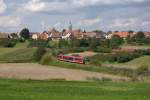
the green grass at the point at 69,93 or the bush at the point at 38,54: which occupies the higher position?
the green grass at the point at 69,93

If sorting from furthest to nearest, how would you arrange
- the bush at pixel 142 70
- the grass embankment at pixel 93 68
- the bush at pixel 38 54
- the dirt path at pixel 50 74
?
the bush at pixel 38 54
the grass embankment at pixel 93 68
the bush at pixel 142 70
the dirt path at pixel 50 74

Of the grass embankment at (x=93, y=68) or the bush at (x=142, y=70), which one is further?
the grass embankment at (x=93, y=68)

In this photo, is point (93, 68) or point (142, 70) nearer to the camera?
point (142, 70)

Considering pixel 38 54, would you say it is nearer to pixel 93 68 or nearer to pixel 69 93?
pixel 93 68

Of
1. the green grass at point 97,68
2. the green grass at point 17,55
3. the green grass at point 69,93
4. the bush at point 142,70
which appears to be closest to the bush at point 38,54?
the green grass at point 17,55

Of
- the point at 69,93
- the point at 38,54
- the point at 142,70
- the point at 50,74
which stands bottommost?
the point at 38,54

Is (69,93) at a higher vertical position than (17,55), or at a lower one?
higher

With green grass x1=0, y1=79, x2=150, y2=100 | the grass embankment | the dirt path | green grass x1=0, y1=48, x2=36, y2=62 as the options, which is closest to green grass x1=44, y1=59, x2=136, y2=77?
the grass embankment

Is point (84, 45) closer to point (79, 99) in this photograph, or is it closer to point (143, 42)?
point (143, 42)

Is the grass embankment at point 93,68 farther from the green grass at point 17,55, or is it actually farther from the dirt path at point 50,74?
the green grass at point 17,55

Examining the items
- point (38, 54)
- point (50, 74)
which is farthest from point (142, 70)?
point (38, 54)

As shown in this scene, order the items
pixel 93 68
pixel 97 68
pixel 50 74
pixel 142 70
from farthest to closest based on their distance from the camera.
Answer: pixel 93 68 < pixel 97 68 < pixel 142 70 < pixel 50 74

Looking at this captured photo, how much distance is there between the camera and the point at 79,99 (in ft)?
64.5

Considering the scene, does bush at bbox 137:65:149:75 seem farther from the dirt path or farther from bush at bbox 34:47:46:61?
bush at bbox 34:47:46:61
